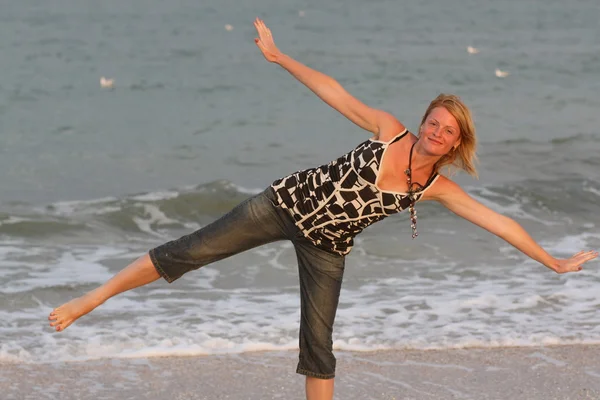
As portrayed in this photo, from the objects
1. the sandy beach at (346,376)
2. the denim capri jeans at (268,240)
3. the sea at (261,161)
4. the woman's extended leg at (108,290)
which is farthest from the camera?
the sea at (261,161)

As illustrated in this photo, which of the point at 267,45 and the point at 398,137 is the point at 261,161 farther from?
the point at 398,137

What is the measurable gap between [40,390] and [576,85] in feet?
49.4

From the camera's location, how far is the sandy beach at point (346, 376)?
19.1ft

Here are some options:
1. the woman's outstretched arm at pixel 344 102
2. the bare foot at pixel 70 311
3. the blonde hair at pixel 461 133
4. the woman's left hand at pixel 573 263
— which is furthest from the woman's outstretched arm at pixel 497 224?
the bare foot at pixel 70 311

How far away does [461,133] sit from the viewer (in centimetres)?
465

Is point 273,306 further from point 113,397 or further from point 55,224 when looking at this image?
point 55,224

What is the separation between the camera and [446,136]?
4.57 m

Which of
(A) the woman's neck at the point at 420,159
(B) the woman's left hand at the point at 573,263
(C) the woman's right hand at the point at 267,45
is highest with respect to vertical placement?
(C) the woman's right hand at the point at 267,45

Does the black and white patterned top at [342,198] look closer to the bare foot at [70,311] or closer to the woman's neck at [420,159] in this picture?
the woman's neck at [420,159]

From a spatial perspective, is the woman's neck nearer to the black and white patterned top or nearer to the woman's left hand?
the black and white patterned top

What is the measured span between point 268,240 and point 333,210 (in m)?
0.43

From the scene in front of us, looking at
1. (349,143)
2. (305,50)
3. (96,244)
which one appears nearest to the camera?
(96,244)

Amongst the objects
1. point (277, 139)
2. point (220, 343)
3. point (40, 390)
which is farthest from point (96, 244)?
point (277, 139)

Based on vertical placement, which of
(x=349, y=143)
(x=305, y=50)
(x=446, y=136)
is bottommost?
(x=446, y=136)
